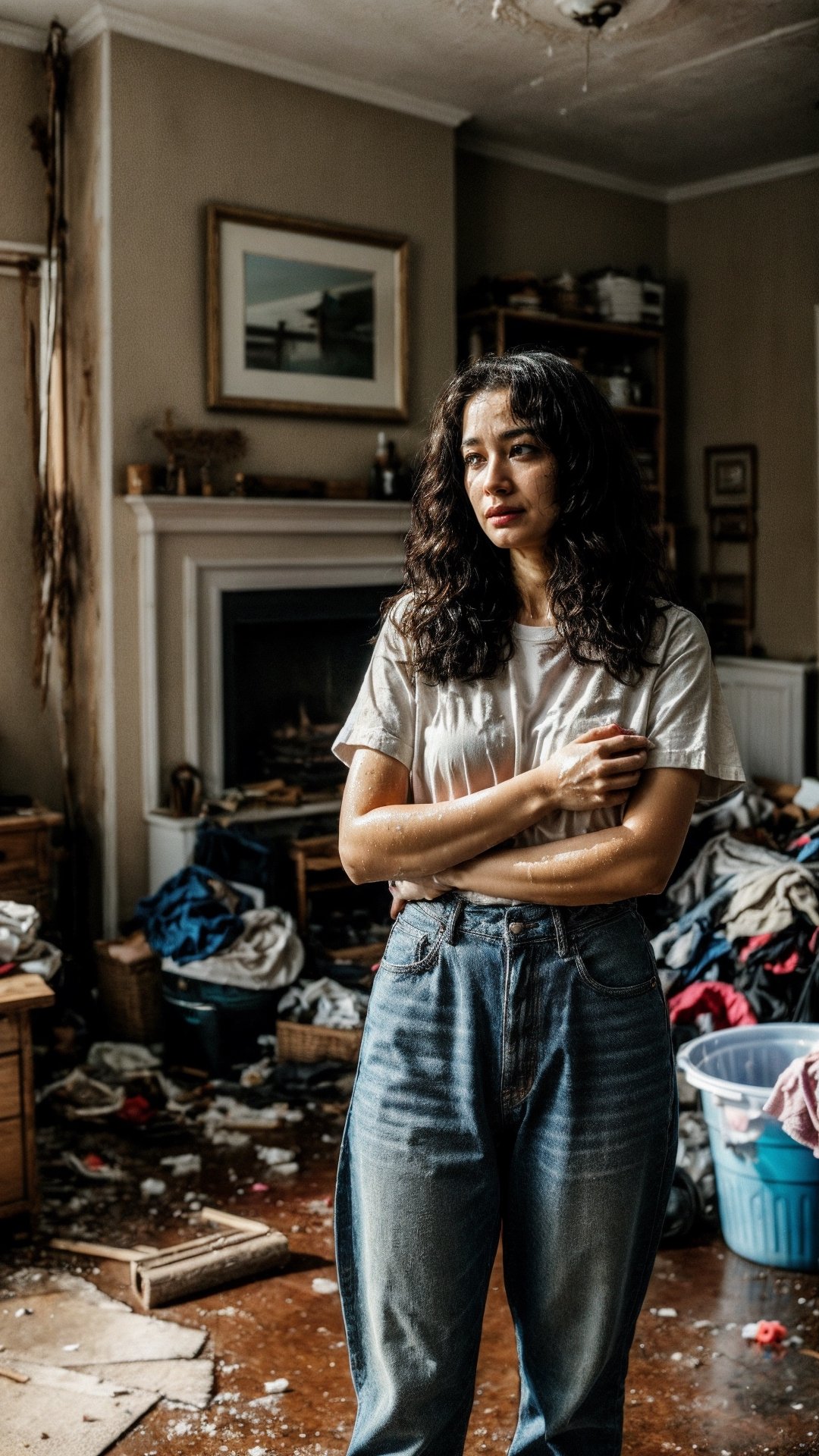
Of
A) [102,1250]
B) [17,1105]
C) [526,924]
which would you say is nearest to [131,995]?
[17,1105]

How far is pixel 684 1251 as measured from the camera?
299 cm

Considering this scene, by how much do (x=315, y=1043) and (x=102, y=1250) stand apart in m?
1.10

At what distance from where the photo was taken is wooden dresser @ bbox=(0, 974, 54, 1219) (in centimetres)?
296

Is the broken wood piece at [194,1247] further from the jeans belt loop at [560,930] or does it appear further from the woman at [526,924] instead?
the jeans belt loop at [560,930]

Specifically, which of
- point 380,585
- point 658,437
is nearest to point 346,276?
point 380,585

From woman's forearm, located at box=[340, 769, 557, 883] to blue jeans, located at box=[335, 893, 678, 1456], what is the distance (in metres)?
0.06

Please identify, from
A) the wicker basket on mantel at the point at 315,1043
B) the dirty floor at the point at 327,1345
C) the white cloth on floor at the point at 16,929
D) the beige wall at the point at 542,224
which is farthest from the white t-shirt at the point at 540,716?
the beige wall at the point at 542,224

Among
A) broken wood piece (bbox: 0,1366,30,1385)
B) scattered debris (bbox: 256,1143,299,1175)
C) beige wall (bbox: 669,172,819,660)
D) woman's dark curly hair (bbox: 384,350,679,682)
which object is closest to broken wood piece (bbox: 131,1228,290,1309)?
broken wood piece (bbox: 0,1366,30,1385)

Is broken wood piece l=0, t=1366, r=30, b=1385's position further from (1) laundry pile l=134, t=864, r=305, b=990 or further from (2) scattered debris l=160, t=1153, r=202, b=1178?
(1) laundry pile l=134, t=864, r=305, b=990

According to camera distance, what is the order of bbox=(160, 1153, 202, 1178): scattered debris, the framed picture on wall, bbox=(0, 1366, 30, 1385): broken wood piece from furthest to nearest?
1. the framed picture on wall
2. bbox=(160, 1153, 202, 1178): scattered debris
3. bbox=(0, 1366, 30, 1385): broken wood piece

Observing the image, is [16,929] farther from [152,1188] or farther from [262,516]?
[262,516]

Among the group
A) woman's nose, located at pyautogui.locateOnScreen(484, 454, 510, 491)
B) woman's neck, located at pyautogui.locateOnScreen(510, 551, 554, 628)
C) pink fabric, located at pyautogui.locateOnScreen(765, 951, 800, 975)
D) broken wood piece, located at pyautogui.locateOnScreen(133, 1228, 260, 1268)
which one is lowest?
broken wood piece, located at pyautogui.locateOnScreen(133, 1228, 260, 1268)

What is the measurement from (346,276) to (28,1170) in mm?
3319

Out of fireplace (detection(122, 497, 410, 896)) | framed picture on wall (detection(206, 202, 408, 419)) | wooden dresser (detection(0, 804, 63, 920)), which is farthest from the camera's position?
framed picture on wall (detection(206, 202, 408, 419))
